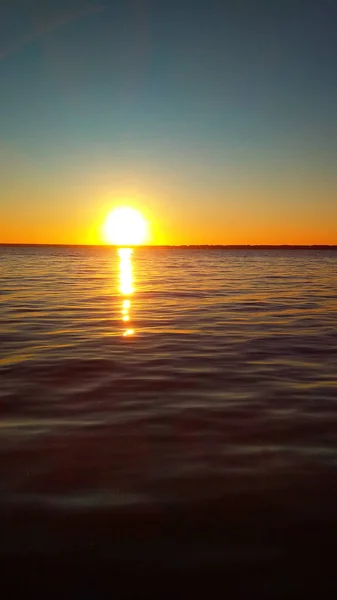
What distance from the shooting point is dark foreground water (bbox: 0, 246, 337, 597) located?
3.27 meters

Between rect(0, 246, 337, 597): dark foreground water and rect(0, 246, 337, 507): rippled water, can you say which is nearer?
rect(0, 246, 337, 597): dark foreground water

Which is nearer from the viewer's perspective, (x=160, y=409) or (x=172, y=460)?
(x=172, y=460)

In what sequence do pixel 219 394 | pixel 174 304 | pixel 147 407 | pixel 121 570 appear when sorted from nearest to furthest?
1. pixel 121 570
2. pixel 147 407
3. pixel 219 394
4. pixel 174 304

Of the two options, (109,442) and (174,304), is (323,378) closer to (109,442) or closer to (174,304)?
(109,442)

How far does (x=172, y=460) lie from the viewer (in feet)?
15.5

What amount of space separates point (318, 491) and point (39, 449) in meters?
2.63

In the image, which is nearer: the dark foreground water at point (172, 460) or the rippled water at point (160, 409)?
the dark foreground water at point (172, 460)

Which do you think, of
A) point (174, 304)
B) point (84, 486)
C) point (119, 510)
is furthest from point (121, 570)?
point (174, 304)

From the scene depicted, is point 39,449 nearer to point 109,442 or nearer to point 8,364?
point 109,442

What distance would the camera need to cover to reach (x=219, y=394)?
6781mm

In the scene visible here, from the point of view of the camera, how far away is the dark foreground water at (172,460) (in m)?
3.27

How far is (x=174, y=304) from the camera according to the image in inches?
720

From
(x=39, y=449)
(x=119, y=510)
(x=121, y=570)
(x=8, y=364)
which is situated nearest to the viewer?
(x=121, y=570)

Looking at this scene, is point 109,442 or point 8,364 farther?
point 8,364
